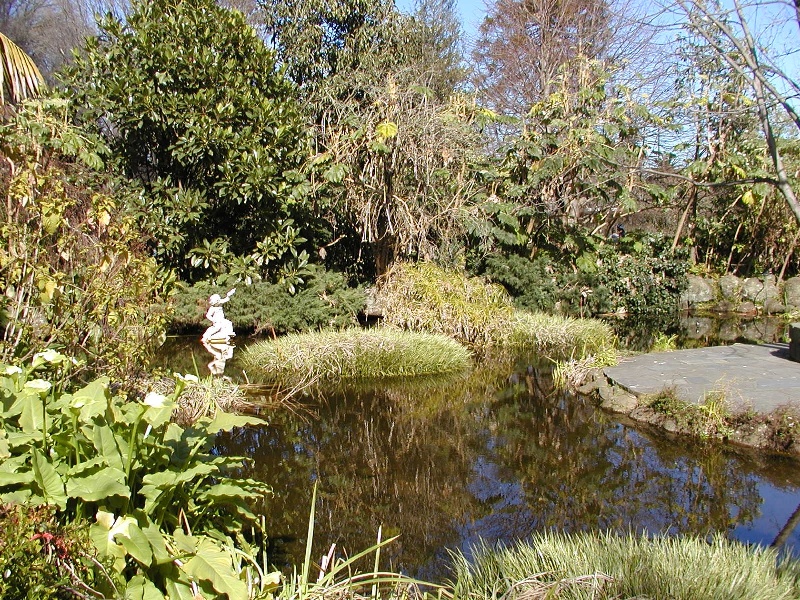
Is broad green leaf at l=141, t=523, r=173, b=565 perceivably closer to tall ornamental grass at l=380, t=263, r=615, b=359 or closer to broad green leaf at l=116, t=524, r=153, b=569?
broad green leaf at l=116, t=524, r=153, b=569

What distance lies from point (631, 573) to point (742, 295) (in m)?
14.0

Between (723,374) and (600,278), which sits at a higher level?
(600,278)

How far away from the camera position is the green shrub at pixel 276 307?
10.2 metres

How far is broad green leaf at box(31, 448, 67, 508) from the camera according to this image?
240 centimetres

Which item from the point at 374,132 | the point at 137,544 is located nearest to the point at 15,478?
the point at 137,544

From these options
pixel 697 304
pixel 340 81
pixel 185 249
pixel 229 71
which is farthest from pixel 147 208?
pixel 697 304

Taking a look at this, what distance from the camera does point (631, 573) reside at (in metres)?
2.79

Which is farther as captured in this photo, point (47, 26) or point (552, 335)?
point (47, 26)

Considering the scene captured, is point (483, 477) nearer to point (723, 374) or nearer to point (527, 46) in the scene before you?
point (723, 374)

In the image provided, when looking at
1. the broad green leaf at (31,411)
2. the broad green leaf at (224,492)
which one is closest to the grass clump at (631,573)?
the broad green leaf at (224,492)

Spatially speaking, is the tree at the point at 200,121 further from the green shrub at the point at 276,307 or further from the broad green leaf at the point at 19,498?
the broad green leaf at the point at 19,498

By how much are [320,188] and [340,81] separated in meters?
2.78

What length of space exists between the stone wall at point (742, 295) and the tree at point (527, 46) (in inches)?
283

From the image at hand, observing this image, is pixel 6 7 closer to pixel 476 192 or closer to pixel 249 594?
pixel 476 192
